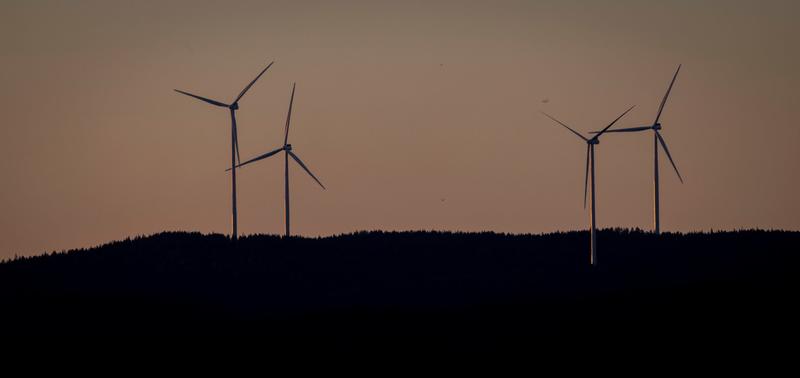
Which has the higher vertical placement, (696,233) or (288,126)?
(288,126)

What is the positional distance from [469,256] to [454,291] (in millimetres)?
9665

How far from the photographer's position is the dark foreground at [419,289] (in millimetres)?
84188

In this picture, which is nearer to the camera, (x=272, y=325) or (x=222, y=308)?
(x=272, y=325)

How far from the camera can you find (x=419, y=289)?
9894 cm

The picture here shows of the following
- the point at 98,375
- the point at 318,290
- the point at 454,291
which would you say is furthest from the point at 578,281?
the point at 98,375

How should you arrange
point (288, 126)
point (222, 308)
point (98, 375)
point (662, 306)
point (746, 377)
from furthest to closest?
point (288, 126)
point (222, 308)
point (662, 306)
point (98, 375)
point (746, 377)

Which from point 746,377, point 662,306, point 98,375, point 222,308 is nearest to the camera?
point 746,377

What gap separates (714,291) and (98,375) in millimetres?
32832

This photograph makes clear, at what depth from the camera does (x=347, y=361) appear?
258ft

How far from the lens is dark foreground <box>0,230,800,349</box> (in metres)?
84.2

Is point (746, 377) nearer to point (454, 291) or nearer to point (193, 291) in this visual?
point (454, 291)

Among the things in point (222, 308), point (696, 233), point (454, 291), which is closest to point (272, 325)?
point (222, 308)

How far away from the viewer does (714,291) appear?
88.9 meters

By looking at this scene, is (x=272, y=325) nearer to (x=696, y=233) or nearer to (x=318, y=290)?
(x=318, y=290)
